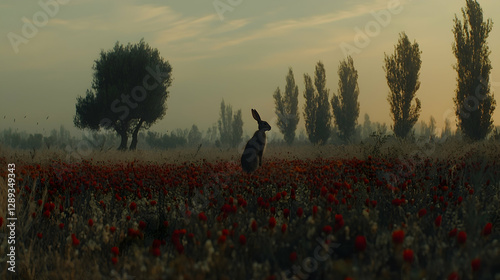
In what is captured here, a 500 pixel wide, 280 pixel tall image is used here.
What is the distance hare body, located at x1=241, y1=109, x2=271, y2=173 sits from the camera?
10805 millimetres

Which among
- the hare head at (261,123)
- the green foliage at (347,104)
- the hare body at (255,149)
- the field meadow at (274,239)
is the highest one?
the green foliage at (347,104)

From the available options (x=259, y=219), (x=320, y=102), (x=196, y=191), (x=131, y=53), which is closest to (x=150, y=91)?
(x=131, y=53)

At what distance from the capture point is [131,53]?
3288 cm

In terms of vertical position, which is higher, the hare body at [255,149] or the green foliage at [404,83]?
the green foliage at [404,83]

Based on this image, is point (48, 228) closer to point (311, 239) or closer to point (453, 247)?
point (311, 239)

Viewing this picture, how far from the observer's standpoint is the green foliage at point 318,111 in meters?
42.2

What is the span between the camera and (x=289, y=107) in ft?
157

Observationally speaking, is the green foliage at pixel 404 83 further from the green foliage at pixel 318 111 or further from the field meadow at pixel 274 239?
the field meadow at pixel 274 239

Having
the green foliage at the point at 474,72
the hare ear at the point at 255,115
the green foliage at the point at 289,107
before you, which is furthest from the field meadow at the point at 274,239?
the green foliage at the point at 289,107

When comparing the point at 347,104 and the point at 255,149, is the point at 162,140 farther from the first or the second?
the point at 255,149

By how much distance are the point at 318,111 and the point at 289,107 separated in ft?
18.7

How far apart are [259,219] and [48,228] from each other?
9.65ft

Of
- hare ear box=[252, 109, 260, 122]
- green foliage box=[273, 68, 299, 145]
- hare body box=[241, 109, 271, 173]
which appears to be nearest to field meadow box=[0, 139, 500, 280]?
hare body box=[241, 109, 271, 173]

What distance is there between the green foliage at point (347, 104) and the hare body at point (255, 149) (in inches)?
1196
